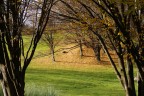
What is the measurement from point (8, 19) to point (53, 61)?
3076 cm

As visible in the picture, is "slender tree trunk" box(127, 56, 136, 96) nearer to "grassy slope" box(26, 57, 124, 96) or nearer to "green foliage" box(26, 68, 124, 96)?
"green foliage" box(26, 68, 124, 96)

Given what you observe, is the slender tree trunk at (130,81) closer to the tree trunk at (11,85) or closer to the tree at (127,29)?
the tree at (127,29)

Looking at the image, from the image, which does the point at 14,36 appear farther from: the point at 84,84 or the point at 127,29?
the point at 84,84

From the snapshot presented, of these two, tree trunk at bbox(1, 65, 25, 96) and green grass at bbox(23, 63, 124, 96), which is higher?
tree trunk at bbox(1, 65, 25, 96)

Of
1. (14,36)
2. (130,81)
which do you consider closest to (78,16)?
(14,36)

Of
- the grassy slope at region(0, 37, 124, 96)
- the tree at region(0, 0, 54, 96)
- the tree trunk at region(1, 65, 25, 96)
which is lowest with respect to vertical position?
the grassy slope at region(0, 37, 124, 96)

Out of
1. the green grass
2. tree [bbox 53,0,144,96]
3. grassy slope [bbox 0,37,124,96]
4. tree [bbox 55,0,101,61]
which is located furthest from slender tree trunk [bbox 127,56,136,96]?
the green grass

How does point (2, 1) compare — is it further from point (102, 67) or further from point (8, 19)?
point (102, 67)

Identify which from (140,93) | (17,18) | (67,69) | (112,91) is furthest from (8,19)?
(67,69)

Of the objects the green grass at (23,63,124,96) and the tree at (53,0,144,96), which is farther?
the green grass at (23,63,124,96)

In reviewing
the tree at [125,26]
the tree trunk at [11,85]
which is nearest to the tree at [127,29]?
the tree at [125,26]

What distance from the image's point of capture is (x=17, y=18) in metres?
5.74

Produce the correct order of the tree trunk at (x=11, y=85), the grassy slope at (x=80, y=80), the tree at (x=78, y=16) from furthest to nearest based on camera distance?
the grassy slope at (x=80, y=80), the tree trunk at (x=11, y=85), the tree at (x=78, y=16)

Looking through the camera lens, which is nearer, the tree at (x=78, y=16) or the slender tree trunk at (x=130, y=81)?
the tree at (x=78, y=16)
